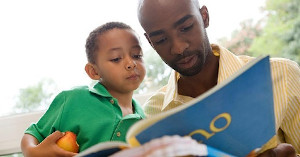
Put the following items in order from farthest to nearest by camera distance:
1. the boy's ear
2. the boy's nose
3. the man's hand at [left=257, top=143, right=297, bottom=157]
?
the boy's ear → the boy's nose → the man's hand at [left=257, top=143, right=297, bottom=157]

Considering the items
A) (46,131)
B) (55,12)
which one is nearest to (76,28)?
(55,12)

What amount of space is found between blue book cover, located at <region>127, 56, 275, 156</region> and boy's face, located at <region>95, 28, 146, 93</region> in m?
0.58

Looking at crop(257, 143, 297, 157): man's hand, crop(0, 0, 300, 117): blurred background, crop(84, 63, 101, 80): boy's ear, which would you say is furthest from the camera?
crop(0, 0, 300, 117): blurred background

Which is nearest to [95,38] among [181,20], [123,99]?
[123,99]

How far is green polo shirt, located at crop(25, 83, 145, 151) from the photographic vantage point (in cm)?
109

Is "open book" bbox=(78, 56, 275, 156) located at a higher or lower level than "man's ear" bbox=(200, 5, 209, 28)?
lower

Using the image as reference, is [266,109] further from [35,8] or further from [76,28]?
[35,8]

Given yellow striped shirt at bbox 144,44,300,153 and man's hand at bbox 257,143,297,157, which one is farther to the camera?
yellow striped shirt at bbox 144,44,300,153

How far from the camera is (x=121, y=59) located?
3.84ft

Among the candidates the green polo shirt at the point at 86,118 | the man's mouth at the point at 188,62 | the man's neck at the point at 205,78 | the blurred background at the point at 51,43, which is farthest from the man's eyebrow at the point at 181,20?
the blurred background at the point at 51,43

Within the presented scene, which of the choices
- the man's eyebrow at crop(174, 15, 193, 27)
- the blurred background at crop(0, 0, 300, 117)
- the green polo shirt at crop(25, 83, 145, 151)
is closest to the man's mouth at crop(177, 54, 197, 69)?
the man's eyebrow at crop(174, 15, 193, 27)

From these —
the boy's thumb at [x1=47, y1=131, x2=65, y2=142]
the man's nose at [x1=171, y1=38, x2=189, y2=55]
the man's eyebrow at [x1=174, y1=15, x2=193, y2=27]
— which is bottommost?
the boy's thumb at [x1=47, y1=131, x2=65, y2=142]

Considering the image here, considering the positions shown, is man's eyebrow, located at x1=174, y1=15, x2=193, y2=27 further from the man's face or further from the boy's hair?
the boy's hair

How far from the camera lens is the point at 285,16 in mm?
2545
